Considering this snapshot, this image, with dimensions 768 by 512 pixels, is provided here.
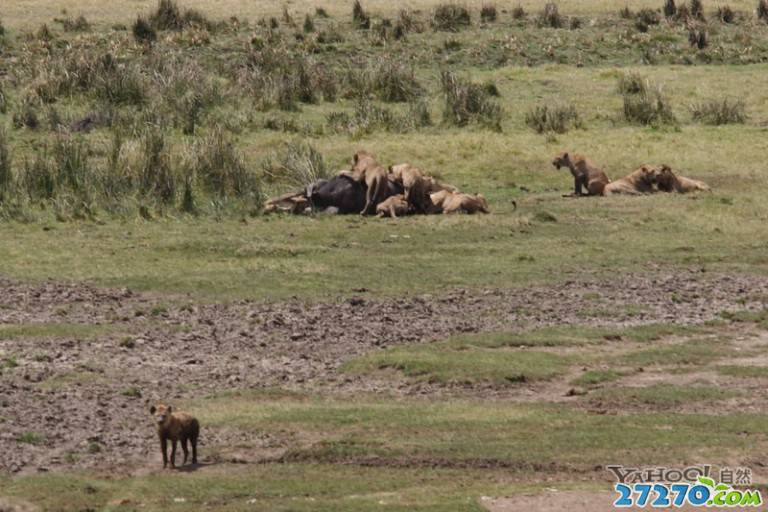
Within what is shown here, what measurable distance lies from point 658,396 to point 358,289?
518 centimetres

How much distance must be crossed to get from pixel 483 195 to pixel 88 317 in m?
8.90

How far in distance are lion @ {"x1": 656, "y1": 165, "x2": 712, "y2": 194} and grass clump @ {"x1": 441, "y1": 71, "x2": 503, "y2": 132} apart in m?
5.20

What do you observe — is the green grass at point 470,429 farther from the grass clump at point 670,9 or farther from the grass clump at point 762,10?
the grass clump at point 762,10

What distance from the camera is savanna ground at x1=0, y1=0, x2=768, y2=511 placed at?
12.1 m

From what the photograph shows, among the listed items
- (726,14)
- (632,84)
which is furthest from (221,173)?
(726,14)

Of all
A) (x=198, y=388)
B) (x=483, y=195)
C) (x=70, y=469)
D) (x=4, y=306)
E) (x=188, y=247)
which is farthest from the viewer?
(x=483, y=195)

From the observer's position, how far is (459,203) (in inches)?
898

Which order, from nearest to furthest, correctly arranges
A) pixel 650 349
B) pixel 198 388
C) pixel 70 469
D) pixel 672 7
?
pixel 70 469, pixel 198 388, pixel 650 349, pixel 672 7

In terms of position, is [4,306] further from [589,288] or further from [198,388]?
[589,288]

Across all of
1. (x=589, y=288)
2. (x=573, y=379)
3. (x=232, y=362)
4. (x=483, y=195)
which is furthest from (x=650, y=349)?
(x=483, y=195)

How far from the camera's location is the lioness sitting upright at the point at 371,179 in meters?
23.0

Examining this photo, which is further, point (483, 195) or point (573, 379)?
point (483, 195)

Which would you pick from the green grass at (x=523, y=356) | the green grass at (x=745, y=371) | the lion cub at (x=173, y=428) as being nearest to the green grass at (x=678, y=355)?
the green grass at (x=523, y=356)

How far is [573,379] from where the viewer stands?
14.7 metres
